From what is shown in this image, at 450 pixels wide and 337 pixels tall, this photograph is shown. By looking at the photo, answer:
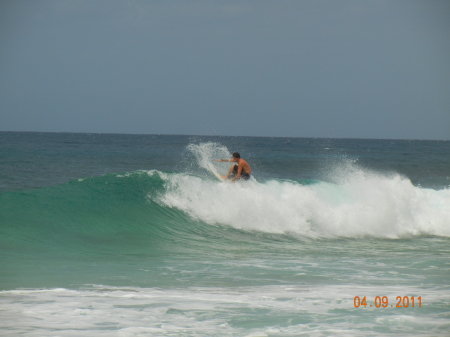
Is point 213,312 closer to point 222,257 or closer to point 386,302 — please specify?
point 386,302

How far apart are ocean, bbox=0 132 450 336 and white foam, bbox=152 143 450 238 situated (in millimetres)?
37

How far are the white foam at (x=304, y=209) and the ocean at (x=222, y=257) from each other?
4cm

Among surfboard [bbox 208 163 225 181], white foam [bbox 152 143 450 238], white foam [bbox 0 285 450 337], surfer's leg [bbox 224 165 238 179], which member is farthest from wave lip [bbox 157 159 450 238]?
white foam [bbox 0 285 450 337]

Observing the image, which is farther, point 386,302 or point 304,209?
point 304,209

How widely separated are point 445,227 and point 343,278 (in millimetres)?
7542

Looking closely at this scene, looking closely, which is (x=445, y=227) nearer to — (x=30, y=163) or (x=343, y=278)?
(x=343, y=278)

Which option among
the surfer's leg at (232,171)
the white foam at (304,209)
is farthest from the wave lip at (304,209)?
the surfer's leg at (232,171)

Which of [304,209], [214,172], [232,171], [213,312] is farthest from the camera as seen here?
[214,172]

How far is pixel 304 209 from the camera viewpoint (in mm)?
13344

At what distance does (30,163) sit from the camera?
3011cm

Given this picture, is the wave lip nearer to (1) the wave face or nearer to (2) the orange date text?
(1) the wave face

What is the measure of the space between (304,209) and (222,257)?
4.67 m

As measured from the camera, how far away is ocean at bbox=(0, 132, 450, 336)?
5.50 metres

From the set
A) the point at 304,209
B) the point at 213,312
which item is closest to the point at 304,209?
the point at 304,209
